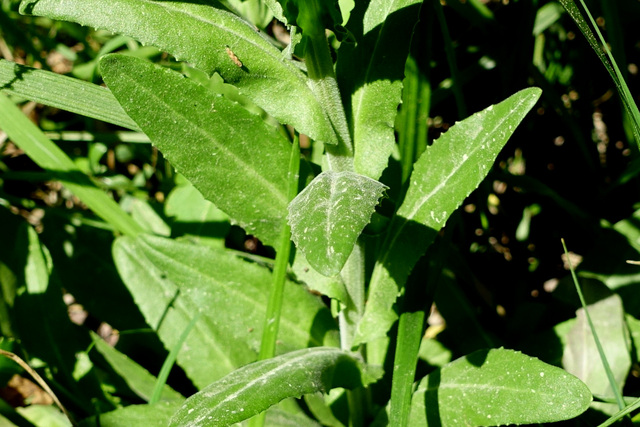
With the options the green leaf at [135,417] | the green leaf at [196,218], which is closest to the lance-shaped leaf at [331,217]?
the green leaf at [135,417]

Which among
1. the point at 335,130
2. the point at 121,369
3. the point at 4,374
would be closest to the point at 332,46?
the point at 335,130

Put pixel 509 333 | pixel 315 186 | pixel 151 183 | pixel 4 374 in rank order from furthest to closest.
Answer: pixel 151 183 < pixel 509 333 < pixel 4 374 < pixel 315 186

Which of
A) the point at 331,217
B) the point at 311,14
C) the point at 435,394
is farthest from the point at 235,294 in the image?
the point at 311,14

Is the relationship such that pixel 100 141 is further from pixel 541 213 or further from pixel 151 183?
pixel 541 213

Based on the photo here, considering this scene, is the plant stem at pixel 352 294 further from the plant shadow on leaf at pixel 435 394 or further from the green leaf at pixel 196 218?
the green leaf at pixel 196 218

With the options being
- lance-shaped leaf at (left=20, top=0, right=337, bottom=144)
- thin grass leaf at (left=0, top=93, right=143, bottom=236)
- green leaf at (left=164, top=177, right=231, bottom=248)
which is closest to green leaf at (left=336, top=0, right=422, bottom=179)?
lance-shaped leaf at (left=20, top=0, right=337, bottom=144)

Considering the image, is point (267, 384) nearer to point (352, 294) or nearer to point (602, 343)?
point (352, 294)
